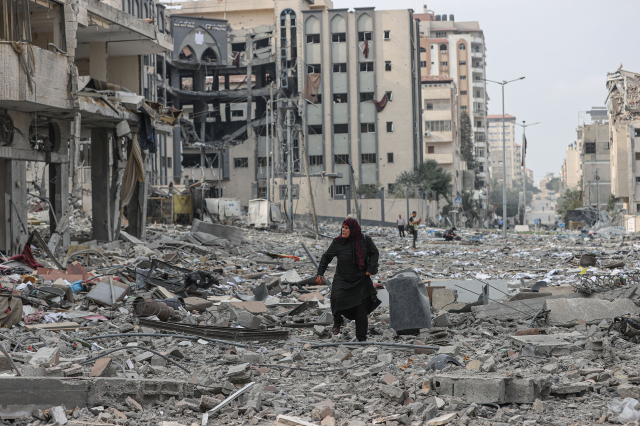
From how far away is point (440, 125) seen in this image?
75938mm

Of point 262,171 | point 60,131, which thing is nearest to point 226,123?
point 262,171

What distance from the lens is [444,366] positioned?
6496 mm

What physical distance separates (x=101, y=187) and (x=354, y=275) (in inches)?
635

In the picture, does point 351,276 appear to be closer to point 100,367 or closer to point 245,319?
point 245,319

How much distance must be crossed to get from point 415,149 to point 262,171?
48.0 feet

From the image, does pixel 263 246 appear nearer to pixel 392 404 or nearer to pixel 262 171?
pixel 392 404

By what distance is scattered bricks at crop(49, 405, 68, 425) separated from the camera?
5.06 meters

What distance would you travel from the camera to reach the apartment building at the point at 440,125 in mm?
75312

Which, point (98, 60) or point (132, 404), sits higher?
point (98, 60)

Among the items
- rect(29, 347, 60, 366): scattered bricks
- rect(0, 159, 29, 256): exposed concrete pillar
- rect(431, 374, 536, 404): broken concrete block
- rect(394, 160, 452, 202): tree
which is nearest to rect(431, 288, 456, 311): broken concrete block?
rect(431, 374, 536, 404): broken concrete block

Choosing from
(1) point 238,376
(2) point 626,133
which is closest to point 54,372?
(1) point 238,376

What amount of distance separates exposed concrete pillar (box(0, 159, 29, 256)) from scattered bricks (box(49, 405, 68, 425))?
13.8 m

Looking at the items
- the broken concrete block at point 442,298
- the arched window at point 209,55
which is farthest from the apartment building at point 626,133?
the broken concrete block at point 442,298

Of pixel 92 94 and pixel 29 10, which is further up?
pixel 29 10
